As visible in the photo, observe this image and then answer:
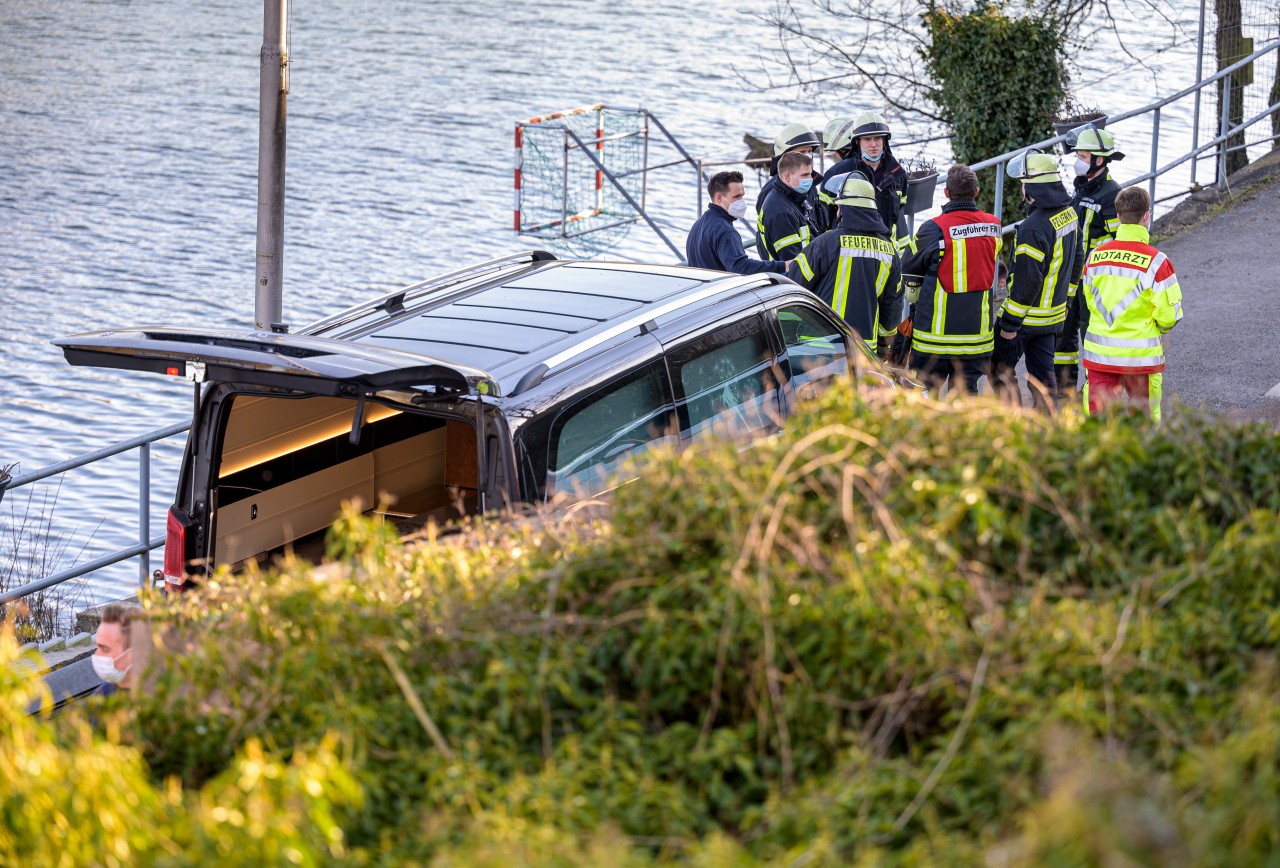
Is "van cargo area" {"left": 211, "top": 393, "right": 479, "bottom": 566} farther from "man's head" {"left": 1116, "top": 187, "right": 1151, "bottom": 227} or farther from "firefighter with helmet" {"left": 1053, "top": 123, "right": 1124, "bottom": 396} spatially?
"firefighter with helmet" {"left": 1053, "top": 123, "right": 1124, "bottom": 396}

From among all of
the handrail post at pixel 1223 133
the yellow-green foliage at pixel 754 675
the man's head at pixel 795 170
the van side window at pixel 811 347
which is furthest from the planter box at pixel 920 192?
the yellow-green foliage at pixel 754 675

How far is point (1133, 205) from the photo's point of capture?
8.04 metres

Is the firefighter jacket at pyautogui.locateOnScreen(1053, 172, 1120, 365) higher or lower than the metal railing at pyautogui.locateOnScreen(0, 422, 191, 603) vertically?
higher

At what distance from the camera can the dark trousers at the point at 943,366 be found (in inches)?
349

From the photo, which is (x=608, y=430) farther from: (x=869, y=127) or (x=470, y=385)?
(x=869, y=127)

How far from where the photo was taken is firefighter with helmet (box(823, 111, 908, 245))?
10328 millimetres

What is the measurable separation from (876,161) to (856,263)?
2.11 m

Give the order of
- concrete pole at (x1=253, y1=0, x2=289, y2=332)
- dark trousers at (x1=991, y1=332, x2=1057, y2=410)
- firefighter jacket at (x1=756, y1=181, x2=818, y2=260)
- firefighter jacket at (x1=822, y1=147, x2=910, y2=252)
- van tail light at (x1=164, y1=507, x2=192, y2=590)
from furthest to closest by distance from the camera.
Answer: firefighter jacket at (x1=822, y1=147, x2=910, y2=252)
firefighter jacket at (x1=756, y1=181, x2=818, y2=260)
dark trousers at (x1=991, y1=332, x2=1057, y2=410)
concrete pole at (x1=253, y1=0, x2=289, y2=332)
van tail light at (x1=164, y1=507, x2=192, y2=590)

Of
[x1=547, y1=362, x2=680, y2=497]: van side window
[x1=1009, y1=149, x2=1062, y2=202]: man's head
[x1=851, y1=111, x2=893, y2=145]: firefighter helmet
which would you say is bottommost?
[x1=547, y1=362, x2=680, y2=497]: van side window

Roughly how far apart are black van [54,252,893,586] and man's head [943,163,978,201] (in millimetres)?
2043

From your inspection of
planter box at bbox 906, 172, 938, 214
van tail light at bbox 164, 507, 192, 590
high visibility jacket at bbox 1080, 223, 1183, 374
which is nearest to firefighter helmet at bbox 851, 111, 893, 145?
planter box at bbox 906, 172, 938, 214

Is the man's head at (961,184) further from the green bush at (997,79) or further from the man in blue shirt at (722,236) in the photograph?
the green bush at (997,79)

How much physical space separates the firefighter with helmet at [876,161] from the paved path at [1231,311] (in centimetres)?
228

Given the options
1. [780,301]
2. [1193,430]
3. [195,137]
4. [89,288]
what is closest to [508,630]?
[1193,430]
